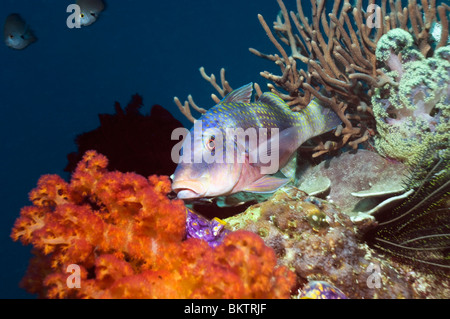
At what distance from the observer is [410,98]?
3.03 meters

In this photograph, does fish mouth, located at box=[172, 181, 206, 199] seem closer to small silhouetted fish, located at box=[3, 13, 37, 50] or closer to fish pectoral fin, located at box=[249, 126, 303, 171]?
fish pectoral fin, located at box=[249, 126, 303, 171]

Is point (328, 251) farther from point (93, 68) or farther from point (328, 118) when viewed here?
point (93, 68)

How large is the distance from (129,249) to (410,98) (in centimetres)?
337

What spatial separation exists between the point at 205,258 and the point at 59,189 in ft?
4.93

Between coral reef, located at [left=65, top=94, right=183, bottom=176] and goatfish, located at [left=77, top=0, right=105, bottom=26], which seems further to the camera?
goatfish, located at [left=77, top=0, right=105, bottom=26]

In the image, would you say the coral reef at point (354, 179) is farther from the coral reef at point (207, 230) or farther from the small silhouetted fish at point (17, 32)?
the small silhouetted fish at point (17, 32)

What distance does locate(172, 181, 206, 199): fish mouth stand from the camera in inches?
93.8

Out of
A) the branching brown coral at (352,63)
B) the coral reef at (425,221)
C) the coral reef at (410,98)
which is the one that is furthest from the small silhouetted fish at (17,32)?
the coral reef at (425,221)

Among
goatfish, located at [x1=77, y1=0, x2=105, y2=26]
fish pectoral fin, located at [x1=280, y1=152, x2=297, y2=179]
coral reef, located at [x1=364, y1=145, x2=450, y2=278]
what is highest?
goatfish, located at [x1=77, y1=0, x2=105, y2=26]

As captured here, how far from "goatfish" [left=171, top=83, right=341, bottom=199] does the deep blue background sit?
80.1ft

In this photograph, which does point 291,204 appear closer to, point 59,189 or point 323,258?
point 323,258

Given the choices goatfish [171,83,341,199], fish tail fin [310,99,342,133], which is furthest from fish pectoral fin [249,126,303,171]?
fish tail fin [310,99,342,133]
